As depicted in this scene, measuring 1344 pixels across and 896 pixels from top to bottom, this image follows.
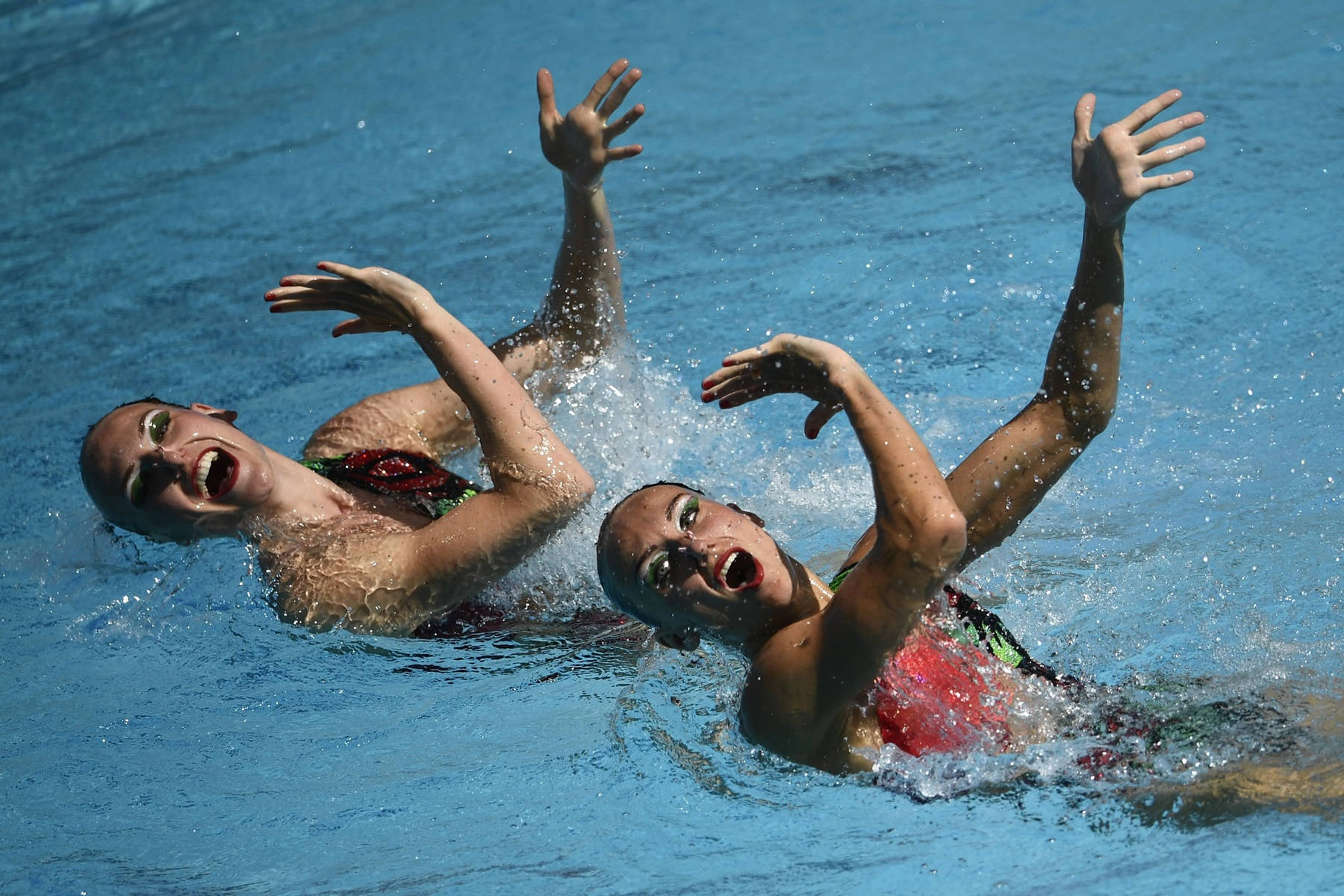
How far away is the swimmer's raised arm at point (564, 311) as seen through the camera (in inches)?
148

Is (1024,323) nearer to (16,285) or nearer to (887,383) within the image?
(887,383)

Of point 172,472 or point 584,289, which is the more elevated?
point 584,289

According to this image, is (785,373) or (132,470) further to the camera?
(132,470)

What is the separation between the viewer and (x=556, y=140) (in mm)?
3773

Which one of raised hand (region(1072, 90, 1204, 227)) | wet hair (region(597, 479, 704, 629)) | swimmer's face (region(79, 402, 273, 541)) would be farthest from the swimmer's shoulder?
raised hand (region(1072, 90, 1204, 227))

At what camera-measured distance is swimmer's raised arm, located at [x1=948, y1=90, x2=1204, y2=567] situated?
2.90m

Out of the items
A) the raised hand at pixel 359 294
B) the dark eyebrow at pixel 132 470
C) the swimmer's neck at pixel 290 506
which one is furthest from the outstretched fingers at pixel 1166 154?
the dark eyebrow at pixel 132 470

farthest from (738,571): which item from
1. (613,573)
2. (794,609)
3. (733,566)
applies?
(613,573)

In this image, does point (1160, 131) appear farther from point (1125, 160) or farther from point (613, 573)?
point (613, 573)

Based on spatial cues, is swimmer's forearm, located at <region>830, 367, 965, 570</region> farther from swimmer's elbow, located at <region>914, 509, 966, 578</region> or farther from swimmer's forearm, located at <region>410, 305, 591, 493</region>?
swimmer's forearm, located at <region>410, 305, 591, 493</region>

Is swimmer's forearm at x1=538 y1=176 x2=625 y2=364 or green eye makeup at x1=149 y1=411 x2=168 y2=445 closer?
green eye makeup at x1=149 y1=411 x2=168 y2=445

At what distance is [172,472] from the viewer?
3309mm

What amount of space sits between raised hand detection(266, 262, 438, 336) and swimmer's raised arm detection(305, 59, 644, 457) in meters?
0.73

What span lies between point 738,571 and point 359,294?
1.16 m
